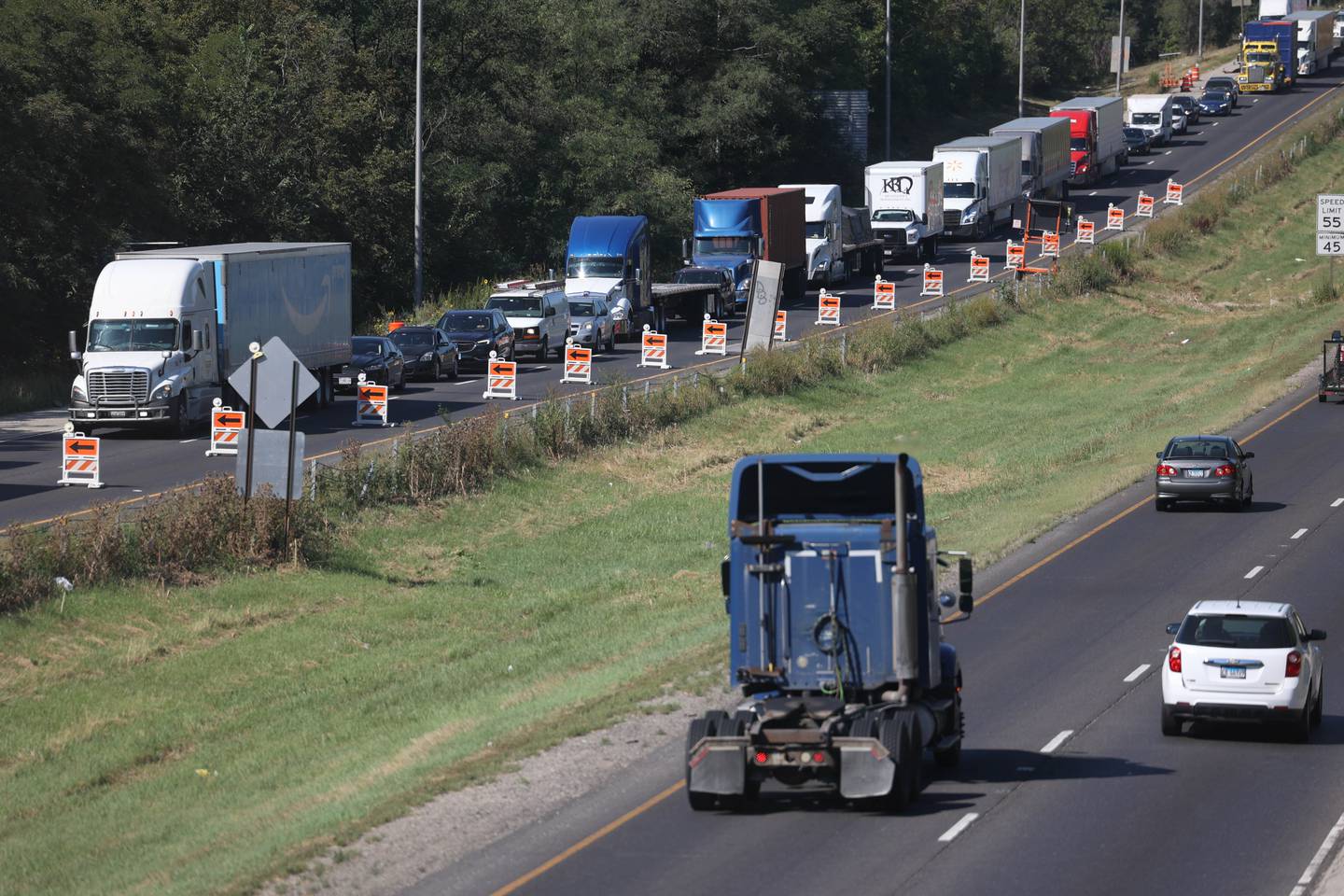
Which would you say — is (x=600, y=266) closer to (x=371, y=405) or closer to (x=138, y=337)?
(x=371, y=405)

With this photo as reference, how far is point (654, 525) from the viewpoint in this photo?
1463 inches

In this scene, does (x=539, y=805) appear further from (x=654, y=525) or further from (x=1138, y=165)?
(x=1138, y=165)

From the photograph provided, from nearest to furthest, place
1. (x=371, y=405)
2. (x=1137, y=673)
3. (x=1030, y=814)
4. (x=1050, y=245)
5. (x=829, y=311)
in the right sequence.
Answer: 1. (x=1030, y=814)
2. (x=1137, y=673)
3. (x=371, y=405)
4. (x=829, y=311)
5. (x=1050, y=245)

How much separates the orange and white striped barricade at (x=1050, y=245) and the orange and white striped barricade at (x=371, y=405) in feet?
132

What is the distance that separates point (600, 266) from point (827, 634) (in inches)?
1708

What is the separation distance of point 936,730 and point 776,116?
78.8 m

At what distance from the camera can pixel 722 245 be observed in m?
65.9

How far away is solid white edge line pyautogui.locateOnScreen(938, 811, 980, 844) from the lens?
15336mm

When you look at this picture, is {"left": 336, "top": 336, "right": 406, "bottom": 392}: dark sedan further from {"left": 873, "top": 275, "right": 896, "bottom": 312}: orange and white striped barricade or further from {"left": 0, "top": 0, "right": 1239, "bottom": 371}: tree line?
{"left": 873, "top": 275, "right": 896, "bottom": 312}: orange and white striped barricade

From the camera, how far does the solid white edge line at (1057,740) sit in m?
18.9

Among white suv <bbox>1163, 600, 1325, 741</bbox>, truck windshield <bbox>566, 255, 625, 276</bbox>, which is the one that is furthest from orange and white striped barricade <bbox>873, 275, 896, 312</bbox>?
white suv <bbox>1163, 600, 1325, 741</bbox>

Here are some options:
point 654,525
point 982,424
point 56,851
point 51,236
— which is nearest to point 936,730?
point 56,851

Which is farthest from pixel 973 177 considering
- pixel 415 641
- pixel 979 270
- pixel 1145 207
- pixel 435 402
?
pixel 415 641

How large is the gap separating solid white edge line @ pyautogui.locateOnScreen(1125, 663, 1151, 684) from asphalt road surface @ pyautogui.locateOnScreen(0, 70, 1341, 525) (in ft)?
57.9
